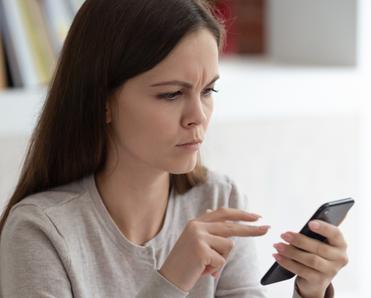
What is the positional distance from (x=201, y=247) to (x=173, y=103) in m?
0.24

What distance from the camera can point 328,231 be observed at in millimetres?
1266

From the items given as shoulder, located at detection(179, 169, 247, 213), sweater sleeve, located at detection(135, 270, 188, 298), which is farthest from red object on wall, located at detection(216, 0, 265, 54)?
sweater sleeve, located at detection(135, 270, 188, 298)

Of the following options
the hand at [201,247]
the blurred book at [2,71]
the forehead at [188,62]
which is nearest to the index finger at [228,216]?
the hand at [201,247]

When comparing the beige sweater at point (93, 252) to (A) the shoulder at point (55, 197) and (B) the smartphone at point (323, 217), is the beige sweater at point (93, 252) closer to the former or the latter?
(A) the shoulder at point (55, 197)

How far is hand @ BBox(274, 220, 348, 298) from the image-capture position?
127cm

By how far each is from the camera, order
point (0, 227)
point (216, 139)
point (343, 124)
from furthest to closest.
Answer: point (343, 124)
point (216, 139)
point (0, 227)

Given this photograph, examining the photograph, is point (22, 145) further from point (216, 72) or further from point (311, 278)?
point (311, 278)

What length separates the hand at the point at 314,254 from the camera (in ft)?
4.17

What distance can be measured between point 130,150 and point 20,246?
0.79ft

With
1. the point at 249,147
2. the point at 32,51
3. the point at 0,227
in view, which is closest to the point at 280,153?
the point at 249,147

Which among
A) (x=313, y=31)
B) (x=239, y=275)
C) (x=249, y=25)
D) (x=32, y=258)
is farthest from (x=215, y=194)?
(x=249, y=25)

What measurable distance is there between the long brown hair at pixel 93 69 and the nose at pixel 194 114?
9 cm

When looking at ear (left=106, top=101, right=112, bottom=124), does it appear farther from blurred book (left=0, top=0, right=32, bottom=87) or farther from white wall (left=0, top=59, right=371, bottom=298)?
white wall (left=0, top=59, right=371, bottom=298)

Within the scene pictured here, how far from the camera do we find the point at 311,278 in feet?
4.31
